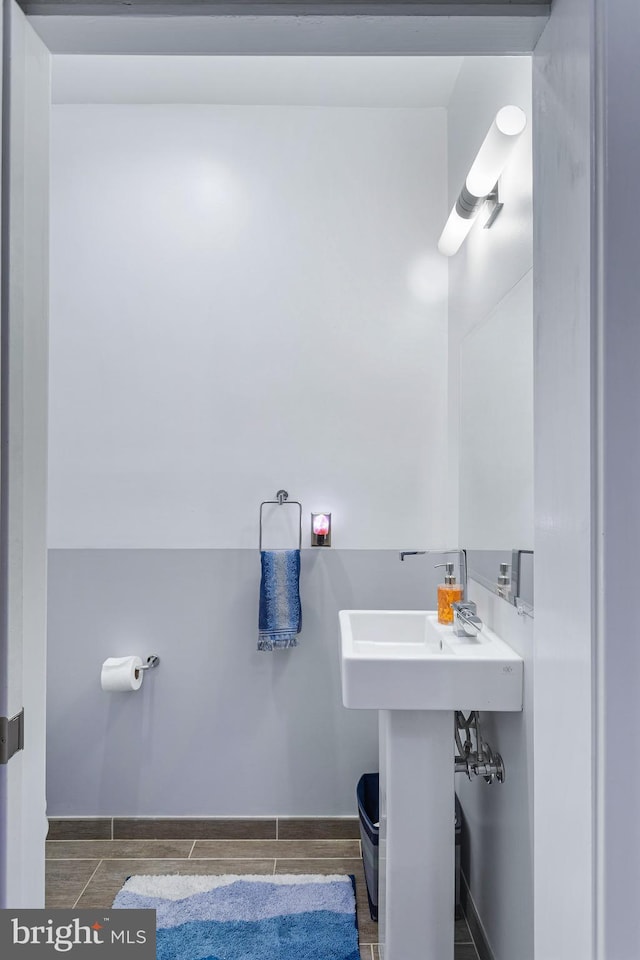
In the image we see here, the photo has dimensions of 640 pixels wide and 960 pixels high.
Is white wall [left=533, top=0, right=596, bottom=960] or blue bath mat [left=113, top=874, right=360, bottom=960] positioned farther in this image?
blue bath mat [left=113, top=874, right=360, bottom=960]

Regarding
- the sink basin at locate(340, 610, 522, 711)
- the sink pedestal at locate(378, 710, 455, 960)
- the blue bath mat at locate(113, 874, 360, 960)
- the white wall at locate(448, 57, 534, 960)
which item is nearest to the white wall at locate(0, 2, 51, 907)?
the sink basin at locate(340, 610, 522, 711)

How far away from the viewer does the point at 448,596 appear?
192 centimetres

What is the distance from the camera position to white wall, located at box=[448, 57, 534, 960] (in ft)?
4.62

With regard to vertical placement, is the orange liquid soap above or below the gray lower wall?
above

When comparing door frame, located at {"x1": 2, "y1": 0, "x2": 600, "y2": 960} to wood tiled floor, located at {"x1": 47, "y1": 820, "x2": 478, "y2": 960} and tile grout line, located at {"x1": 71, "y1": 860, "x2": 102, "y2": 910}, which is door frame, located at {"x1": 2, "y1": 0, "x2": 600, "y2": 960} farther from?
tile grout line, located at {"x1": 71, "y1": 860, "x2": 102, "y2": 910}

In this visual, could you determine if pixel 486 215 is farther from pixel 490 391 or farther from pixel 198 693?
pixel 198 693

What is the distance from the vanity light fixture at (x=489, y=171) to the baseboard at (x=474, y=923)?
206 cm

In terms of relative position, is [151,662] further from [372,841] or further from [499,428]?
[499,428]

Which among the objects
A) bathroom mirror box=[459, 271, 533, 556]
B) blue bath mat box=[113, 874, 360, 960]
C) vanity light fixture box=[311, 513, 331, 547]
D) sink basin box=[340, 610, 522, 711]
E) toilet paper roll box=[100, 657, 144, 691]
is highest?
bathroom mirror box=[459, 271, 533, 556]

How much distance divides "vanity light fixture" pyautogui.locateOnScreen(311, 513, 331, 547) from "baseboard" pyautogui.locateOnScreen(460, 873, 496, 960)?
1.21 meters

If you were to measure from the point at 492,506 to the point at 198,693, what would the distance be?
4.52ft

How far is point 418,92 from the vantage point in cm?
222

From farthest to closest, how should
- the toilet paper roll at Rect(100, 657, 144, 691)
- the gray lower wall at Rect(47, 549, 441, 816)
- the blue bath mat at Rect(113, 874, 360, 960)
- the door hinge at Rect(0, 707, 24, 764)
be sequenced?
the gray lower wall at Rect(47, 549, 441, 816), the toilet paper roll at Rect(100, 657, 144, 691), the blue bath mat at Rect(113, 874, 360, 960), the door hinge at Rect(0, 707, 24, 764)

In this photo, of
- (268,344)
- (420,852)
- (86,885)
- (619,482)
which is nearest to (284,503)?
(268,344)
